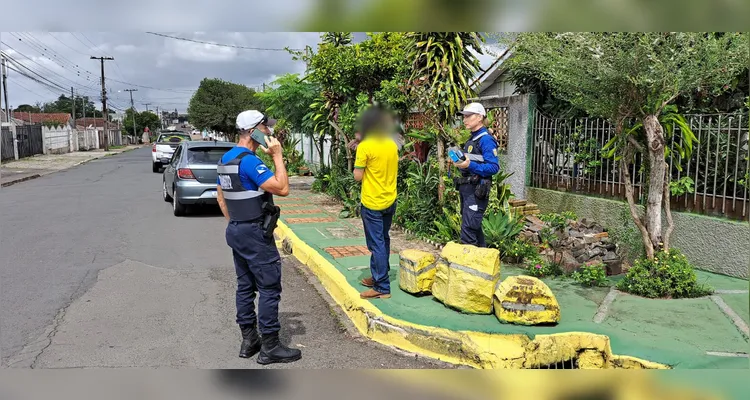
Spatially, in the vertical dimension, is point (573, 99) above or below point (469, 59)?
below

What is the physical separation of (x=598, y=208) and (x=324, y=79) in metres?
5.91

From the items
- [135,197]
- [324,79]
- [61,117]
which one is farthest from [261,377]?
[61,117]

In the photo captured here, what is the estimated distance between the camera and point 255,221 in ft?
13.4

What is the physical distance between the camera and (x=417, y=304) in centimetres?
499

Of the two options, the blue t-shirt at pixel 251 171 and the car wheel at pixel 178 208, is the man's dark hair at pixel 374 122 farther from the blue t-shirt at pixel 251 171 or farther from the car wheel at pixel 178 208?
the car wheel at pixel 178 208

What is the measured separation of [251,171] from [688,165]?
15.7 feet

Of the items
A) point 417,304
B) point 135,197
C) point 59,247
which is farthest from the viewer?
point 135,197

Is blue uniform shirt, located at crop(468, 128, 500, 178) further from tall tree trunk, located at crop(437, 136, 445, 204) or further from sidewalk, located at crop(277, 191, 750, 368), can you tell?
tall tree trunk, located at crop(437, 136, 445, 204)

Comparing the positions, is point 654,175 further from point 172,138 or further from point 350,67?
point 172,138

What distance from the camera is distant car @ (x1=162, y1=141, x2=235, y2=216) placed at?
10.4 m

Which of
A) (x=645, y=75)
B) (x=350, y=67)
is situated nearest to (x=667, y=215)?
(x=645, y=75)

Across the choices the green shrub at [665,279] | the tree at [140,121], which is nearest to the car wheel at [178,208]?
the green shrub at [665,279]

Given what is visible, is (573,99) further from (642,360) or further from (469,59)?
(642,360)

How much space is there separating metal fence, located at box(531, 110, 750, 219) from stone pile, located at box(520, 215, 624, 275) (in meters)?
0.59
